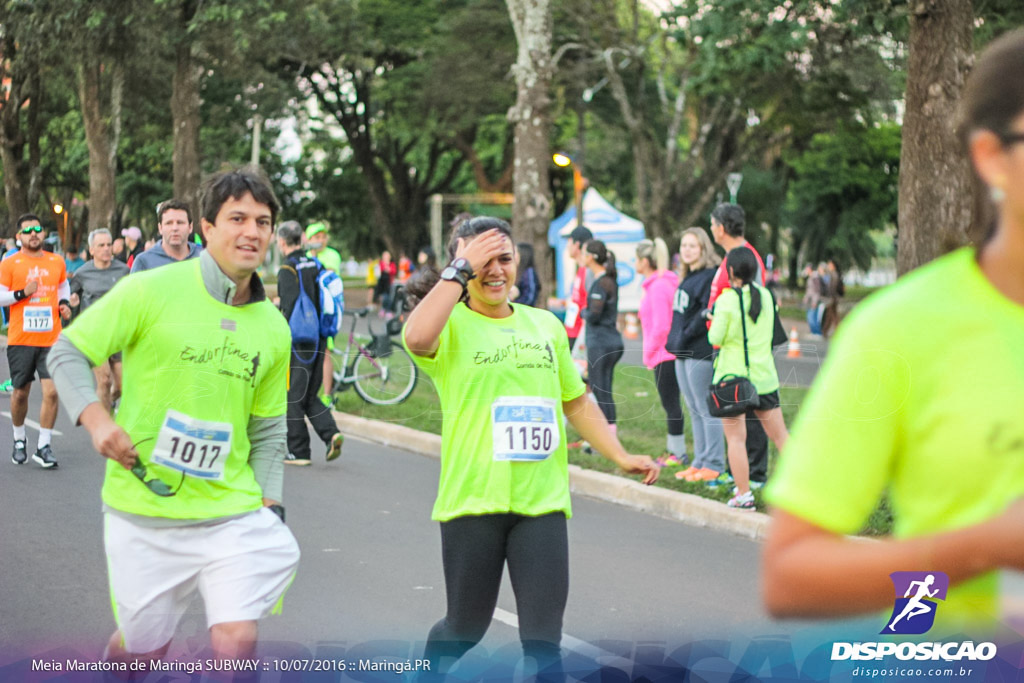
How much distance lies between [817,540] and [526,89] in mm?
13944

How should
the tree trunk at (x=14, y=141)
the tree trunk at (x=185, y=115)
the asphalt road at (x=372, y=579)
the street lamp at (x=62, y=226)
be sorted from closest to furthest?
the asphalt road at (x=372, y=579) < the tree trunk at (x=14, y=141) < the street lamp at (x=62, y=226) < the tree trunk at (x=185, y=115)

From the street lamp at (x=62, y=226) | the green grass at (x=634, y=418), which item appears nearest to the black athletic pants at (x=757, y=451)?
the green grass at (x=634, y=418)

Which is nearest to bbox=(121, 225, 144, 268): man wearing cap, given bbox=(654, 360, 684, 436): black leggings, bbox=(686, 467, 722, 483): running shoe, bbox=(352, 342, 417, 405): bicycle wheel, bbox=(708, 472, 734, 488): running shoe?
bbox=(352, 342, 417, 405): bicycle wheel

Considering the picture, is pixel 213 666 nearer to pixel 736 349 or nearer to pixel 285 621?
pixel 285 621

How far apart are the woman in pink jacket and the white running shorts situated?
21.0 ft

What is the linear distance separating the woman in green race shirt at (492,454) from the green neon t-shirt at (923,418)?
231cm

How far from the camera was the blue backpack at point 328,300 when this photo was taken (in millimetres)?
9609

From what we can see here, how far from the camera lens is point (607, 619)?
19.3ft

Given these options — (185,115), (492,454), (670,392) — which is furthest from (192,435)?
(185,115)

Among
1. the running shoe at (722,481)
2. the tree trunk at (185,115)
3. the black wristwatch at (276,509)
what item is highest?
the tree trunk at (185,115)

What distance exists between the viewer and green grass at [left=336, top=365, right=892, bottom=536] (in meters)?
8.48

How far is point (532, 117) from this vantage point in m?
15.2

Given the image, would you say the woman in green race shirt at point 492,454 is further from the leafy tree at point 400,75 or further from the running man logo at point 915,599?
the leafy tree at point 400,75

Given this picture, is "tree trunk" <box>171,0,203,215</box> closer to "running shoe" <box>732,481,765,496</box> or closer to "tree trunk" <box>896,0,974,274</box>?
"tree trunk" <box>896,0,974,274</box>
